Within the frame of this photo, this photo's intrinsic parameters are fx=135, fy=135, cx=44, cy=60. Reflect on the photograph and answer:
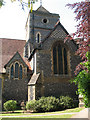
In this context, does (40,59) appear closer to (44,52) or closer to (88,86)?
(44,52)

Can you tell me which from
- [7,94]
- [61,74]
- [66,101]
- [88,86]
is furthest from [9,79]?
[88,86]

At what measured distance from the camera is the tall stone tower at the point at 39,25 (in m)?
23.2

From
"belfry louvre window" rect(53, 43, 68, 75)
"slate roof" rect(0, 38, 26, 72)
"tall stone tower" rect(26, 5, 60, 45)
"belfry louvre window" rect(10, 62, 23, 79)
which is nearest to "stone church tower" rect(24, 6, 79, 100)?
"belfry louvre window" rect(53, 43, 68, 75)

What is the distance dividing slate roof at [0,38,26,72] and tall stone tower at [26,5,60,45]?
2.15 m

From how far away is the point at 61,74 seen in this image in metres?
16.4

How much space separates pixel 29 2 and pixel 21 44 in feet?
68.2

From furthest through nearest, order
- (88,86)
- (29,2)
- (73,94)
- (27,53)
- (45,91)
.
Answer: (27,53) → (73,94) → (45,91) → (88,86) → (29,2)

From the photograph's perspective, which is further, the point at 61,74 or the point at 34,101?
the point at 61,74

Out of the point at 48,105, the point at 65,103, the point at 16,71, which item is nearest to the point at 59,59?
the point at 65,103

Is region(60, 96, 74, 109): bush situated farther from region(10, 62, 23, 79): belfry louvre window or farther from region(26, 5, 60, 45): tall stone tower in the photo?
region(26, 5, 60, 45): tall stone tower

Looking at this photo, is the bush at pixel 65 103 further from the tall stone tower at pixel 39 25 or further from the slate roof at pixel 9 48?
the tall stone tower at pixel 39 25

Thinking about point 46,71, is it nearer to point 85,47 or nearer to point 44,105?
point 44,105

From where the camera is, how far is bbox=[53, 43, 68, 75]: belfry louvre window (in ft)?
53.9

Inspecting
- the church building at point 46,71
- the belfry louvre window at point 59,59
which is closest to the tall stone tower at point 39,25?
the church building at point 46,71
